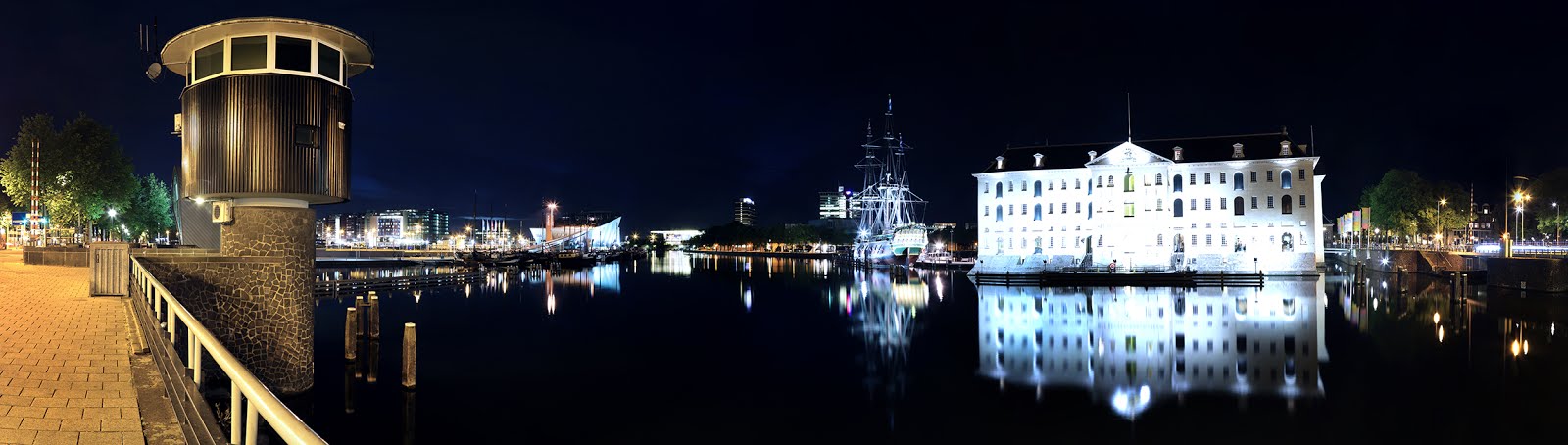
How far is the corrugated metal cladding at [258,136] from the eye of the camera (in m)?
15.5

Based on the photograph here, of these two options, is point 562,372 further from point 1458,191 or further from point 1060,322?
point 1458,191

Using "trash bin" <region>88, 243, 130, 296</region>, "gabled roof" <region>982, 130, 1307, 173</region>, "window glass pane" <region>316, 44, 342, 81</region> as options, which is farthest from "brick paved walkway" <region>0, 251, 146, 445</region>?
"gabled roof" <region>982, 130, 1307, 173</region>

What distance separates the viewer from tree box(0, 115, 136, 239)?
1495 inches

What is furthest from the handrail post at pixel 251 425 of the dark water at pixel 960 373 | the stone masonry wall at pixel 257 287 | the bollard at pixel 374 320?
the bollard at pixel 374 320

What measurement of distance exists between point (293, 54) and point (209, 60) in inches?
71.9

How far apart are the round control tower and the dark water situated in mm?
2331

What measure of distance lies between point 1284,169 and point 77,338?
241 feet

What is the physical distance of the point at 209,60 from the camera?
1596 cm

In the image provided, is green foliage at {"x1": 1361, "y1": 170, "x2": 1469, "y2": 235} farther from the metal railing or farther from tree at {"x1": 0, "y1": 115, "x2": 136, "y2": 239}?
tree at {"x1": 0, "y1": 115, "x2": 136, "y2": 239}

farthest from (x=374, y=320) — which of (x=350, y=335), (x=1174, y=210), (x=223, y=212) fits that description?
(x=1174, y=210)

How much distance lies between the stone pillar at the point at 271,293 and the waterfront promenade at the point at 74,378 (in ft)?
6.79

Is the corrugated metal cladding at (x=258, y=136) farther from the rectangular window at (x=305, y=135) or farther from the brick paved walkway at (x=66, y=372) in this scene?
the brick paved walkway at (x=66, y=372)

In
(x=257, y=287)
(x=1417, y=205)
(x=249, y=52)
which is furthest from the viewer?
(x=1417, y=205)

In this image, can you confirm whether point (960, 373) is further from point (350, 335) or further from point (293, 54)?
point (293, 54)
